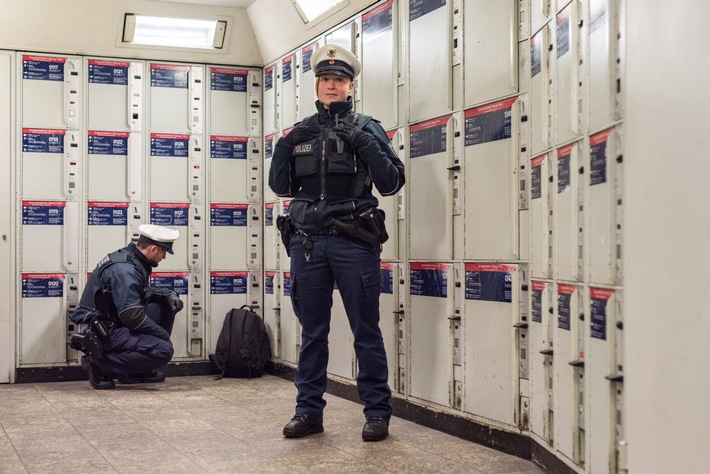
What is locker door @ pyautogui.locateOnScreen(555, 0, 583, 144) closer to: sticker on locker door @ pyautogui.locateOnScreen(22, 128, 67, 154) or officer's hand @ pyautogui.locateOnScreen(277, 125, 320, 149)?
officer's hand @ pyautogui.locateOnScreen(277, 125, 320, 149)

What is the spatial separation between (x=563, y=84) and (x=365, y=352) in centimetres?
182

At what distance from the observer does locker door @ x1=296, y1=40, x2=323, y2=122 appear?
22.0ft

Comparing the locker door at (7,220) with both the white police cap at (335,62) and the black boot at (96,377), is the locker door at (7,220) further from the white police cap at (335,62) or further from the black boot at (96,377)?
the white police cap at (335,62)

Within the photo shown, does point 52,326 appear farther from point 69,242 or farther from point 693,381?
point 693,381

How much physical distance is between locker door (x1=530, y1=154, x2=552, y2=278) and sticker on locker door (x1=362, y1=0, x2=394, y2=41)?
182cm

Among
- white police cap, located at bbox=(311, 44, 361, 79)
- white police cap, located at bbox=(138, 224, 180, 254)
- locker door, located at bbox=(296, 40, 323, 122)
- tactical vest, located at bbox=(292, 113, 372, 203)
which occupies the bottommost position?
white police cap, located at bbox=(138, 224, 180, 254)

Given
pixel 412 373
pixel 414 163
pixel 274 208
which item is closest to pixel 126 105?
pixel 274 208

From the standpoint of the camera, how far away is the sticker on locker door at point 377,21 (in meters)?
5.53

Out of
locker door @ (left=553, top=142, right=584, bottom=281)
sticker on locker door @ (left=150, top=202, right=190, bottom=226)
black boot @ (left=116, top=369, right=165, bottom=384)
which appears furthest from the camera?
sticker on locker door @ (left=150, top=202, right=190, bottom=226)

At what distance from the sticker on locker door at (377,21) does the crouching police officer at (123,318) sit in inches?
91.0

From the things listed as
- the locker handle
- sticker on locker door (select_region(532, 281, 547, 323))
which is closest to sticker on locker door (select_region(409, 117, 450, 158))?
sticker on locker door (select_region(532, 281, 547, 323))

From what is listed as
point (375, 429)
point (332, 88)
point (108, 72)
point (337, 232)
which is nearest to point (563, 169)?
point (337, 232)

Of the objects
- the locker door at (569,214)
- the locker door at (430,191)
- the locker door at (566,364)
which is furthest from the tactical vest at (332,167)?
the locker door at (566,364)

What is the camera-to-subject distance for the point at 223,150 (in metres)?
7.75
